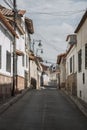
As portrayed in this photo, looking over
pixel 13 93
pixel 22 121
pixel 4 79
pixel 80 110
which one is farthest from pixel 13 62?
pixel 22 121

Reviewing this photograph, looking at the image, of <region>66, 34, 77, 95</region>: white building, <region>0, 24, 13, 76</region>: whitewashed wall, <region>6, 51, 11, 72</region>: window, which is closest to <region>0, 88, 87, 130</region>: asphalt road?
<region>0, 24, 13, 76</region>: whitewashed wall

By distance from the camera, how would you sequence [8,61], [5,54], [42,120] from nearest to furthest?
[42,120] < [5,54] < [8,61]

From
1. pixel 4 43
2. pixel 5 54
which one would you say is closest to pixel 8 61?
pixel 5 54

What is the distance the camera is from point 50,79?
145 metres

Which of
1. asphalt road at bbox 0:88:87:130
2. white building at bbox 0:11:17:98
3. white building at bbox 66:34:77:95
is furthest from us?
white building at bbox 66:34:77:95

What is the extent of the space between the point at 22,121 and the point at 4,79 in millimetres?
11340

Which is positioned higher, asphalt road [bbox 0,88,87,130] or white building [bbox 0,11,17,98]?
white building [bbox 0,11,17,98]

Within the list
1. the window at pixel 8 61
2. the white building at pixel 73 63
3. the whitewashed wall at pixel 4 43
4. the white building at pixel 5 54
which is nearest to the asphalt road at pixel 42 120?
the white building at pixel 5 54

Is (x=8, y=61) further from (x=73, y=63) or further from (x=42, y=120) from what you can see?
(x=42, y=120)

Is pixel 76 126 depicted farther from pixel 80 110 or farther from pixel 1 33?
pixel 1 33

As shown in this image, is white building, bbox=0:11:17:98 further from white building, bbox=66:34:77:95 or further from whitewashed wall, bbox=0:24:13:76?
white building, bbox=66:34:77:95

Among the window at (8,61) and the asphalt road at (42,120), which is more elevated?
the window at (8,61)

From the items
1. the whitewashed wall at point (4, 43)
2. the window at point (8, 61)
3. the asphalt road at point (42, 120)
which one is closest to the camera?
the asphalt road at point (42, 120)

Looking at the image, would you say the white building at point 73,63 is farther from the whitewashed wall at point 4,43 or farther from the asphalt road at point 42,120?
the asphalt road at point 42,120
